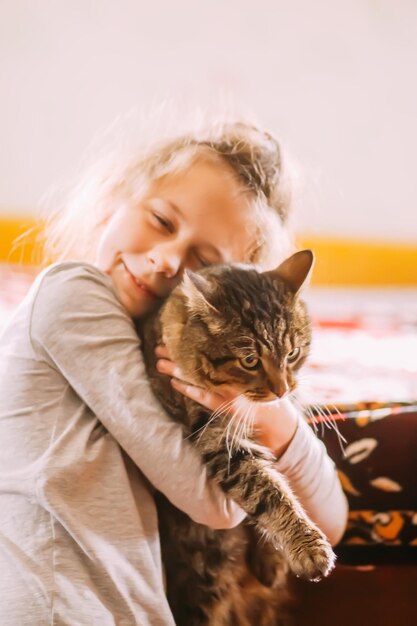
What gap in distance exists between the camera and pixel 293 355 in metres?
1.03

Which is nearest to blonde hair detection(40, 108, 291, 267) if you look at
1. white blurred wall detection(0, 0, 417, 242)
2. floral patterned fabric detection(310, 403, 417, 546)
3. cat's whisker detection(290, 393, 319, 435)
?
cat's whisker detection(290, 393, 319, 435)

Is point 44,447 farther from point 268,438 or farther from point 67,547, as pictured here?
point 268,438

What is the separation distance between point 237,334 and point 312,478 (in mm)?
274

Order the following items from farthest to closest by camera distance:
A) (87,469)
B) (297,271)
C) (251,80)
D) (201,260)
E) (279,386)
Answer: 1. (251,80)
2. (201,260)
3. (297,271)
4. (279,386)
5. (87,469)

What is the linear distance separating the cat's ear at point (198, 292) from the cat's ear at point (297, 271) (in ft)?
0.50

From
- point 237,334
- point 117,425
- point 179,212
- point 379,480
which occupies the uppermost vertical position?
point 179,212

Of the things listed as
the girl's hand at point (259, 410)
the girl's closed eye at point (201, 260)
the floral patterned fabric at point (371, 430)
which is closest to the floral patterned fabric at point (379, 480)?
the floral patterned fabric at point (371, 430)

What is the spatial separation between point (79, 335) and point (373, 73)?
2563 mm

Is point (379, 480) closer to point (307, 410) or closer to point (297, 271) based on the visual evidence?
point (307, 410)

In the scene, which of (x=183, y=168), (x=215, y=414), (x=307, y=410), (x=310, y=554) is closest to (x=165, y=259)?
(x=183, y=168)

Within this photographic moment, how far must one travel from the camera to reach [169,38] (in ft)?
9.02

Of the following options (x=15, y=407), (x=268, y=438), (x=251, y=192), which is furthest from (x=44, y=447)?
(x=251, y=192)

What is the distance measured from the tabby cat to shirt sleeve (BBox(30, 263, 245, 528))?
0.13 ft

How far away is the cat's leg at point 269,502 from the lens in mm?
860
